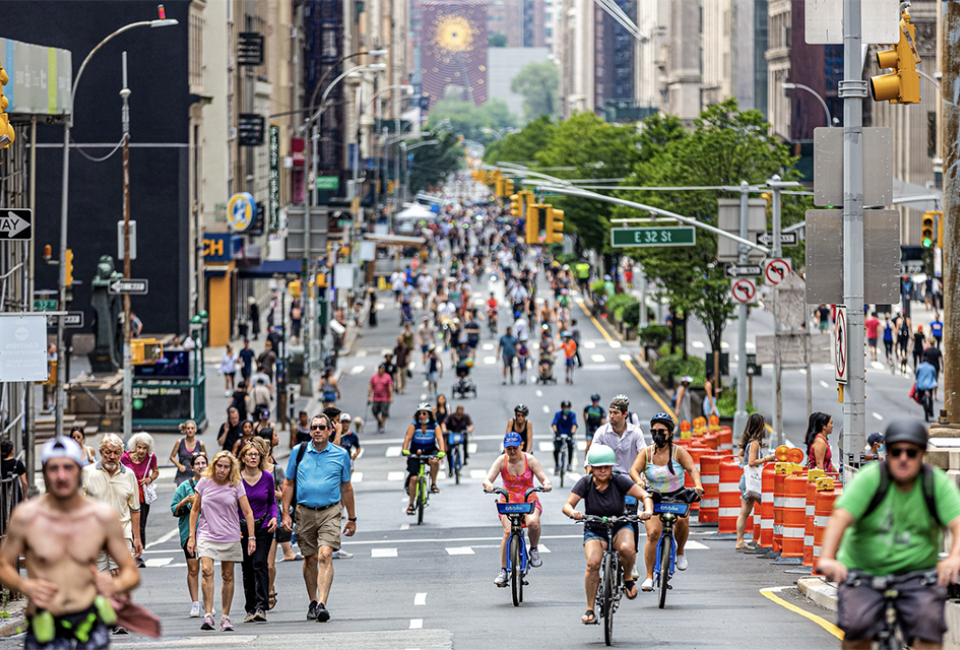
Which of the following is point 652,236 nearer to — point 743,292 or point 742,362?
point 743,292

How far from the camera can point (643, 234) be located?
3744 centimetres

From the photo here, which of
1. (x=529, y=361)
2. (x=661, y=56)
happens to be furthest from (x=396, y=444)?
Answer: (x=661, y=56)

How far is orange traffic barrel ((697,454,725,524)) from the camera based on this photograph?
22688 mm

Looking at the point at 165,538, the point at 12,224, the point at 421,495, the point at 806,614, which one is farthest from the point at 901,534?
the point at 165,538

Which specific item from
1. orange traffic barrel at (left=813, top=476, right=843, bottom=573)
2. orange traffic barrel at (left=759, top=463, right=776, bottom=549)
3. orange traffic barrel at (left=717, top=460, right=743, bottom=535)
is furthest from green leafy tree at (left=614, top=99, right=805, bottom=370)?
orange traffic barrel at (left=813, top=476, right=843, bottom=573)

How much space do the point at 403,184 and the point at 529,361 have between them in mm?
94160

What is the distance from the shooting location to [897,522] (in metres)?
8.05

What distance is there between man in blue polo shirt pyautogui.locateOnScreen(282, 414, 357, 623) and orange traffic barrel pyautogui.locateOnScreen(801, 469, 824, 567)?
5.68 metres

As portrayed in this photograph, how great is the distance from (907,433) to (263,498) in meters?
7.79

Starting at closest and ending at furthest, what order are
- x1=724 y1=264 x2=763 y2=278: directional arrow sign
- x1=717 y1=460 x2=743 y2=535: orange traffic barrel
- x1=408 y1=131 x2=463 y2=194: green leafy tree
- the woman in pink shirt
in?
the woman in pink shirt
x1=717 y1=460 x2=743 y2=535: orange traffic barrel
x1=724 y1=264 x2=763 y2=278: directional arrow sign
x1=408 y1=131 x2=463 y2=194: green leafy tree

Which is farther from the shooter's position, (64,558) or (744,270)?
(744,270)

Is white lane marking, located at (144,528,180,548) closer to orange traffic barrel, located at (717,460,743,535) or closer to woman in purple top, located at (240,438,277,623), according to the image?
orange traffic barrel, located at (717,460,743,535)

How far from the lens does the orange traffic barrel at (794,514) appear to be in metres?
18.4

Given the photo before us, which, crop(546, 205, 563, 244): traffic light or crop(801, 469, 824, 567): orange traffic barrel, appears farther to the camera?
crop(546, 205, 563, 244): traffic light
